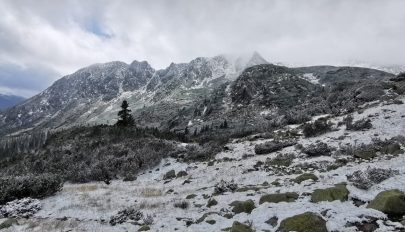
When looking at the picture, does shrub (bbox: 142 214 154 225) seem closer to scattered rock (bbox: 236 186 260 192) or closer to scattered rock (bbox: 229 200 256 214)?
scattered rock (bbox: 229 200 256 214)

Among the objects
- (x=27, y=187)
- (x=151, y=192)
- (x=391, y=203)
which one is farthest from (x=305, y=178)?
(x=27, y=187)

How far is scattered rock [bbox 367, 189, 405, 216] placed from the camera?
12953mm

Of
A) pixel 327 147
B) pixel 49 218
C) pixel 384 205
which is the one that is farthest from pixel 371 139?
pixel 49 218

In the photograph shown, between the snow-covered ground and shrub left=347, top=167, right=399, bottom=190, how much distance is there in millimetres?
276

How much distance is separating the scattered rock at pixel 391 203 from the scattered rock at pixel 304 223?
2.42 m

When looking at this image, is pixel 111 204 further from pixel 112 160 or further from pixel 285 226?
pixel 112 160

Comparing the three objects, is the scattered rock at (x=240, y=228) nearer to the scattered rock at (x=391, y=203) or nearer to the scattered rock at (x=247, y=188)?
the scattered rock at (x=391, y=203)

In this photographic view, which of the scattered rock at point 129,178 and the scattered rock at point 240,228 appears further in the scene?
the scattered rock at point 129,178

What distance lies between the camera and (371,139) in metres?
28.3

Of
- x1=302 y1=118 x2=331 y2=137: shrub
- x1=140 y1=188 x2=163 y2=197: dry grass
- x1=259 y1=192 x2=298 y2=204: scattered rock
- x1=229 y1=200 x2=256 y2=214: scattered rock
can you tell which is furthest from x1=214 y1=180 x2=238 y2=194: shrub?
x1=302 y1=118 x2=331 y2=137: shrub

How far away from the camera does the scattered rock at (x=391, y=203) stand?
42.5ft

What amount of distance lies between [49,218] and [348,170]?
55.8 feet

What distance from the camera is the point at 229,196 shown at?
794 inches

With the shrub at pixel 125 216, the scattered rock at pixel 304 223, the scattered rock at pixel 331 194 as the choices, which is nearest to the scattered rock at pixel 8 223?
the shrub at pixel 125 216
